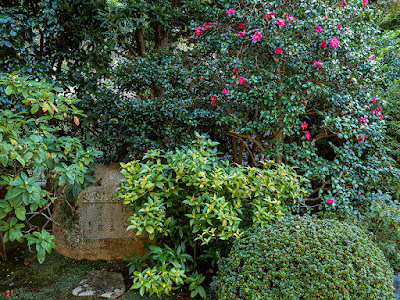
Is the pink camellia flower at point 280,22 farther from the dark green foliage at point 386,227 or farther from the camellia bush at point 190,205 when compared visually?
the dark green foliage at point 386,227

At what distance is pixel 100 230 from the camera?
3.29 meters

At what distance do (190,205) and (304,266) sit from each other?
1095 millimetres

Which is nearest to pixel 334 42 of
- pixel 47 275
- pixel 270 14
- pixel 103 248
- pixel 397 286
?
pixel 270 14

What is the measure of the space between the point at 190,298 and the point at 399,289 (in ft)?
6.25

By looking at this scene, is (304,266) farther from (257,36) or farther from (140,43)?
(140,43)

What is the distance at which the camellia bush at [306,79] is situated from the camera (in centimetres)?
298

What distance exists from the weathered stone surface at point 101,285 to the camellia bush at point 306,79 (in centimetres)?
207

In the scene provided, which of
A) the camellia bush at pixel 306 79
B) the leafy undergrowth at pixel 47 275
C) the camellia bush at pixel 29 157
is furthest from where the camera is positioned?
the camellia bush at pixel 306 79

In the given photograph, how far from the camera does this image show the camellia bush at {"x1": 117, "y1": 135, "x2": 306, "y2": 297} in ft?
7.88

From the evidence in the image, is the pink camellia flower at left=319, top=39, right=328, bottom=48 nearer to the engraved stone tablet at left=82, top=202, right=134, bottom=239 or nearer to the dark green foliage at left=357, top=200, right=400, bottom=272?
the dark green foliage at left=357, top=200, right=400, bottom=272

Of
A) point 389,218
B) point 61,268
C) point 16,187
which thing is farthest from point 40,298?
point 389,218

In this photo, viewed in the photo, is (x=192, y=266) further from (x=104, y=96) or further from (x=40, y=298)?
(x=104, y=96)

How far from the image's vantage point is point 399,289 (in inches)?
99.7

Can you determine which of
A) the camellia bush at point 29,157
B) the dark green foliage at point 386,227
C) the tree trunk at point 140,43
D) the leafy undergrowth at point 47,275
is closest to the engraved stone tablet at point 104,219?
the leafy undergrowth at point 47,275
